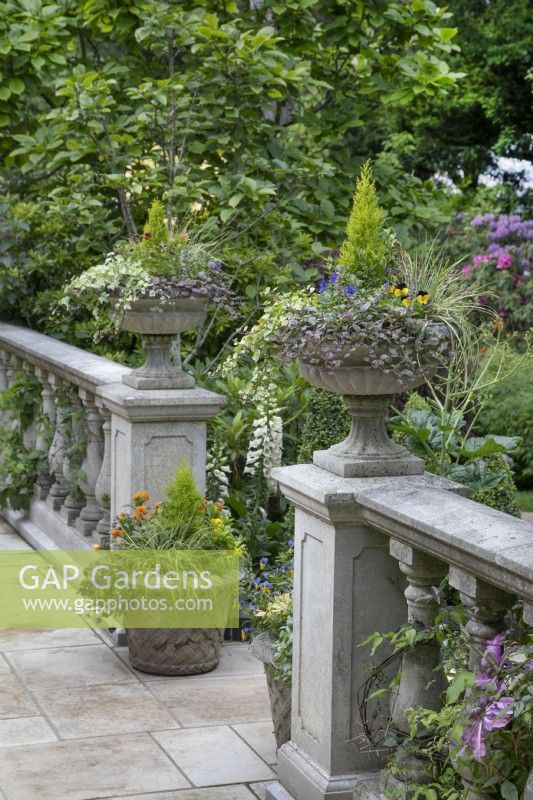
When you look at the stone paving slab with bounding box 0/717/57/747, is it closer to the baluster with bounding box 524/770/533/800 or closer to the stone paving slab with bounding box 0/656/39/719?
the stone paving slab with bounding box 0/656/39/719

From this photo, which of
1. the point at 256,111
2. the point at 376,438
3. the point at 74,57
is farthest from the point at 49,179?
the point at 376,438

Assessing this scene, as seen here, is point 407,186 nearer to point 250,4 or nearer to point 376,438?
point 250,4

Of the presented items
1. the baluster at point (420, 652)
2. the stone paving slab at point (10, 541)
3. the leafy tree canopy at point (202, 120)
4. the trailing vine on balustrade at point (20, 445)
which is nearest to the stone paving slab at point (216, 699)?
the baluster at point (420, 652)

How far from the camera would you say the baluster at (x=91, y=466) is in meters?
6.93

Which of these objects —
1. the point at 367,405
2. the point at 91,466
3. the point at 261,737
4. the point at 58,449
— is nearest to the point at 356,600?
the point at 367,405

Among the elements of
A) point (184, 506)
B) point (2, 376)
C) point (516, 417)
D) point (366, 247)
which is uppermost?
point (366, 247)

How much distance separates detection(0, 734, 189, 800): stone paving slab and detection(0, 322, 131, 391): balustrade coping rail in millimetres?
2177

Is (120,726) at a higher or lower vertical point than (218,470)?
lower

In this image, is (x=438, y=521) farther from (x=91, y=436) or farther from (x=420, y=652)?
(x=91, y=436)

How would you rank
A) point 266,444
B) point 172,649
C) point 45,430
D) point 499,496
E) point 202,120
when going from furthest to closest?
point 202,120
point 45,430
point 266,444
point 499,496
point 172,649

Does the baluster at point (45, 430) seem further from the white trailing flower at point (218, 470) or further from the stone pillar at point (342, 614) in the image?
the stone pillar at point (342, 614)

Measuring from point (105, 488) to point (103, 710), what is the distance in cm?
184

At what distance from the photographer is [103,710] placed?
5.08 meters

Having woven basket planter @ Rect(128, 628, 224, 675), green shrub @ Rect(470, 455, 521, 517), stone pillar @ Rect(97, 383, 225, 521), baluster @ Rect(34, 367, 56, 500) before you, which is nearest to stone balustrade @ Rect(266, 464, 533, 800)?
woven basket planter @ Rect(128, 628, 224, 675)
